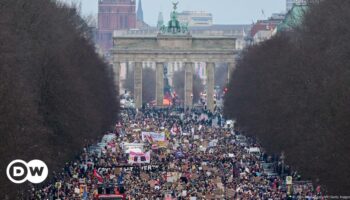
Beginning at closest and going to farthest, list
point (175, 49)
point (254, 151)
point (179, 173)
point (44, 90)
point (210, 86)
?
1. point (44, 90)
2. point (179, 173)
3. point (254, 151)
4. point (210, 86)
5. point (175, 49)

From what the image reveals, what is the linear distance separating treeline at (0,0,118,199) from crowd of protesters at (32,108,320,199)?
4.26 ft

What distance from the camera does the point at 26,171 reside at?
60.8 m

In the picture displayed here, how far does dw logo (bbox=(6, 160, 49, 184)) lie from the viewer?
58453mm

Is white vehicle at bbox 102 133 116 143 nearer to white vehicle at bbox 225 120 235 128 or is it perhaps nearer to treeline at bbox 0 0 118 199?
treeline at bbox 0 0 118 199

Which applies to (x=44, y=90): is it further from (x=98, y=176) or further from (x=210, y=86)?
(x=210, y=86)

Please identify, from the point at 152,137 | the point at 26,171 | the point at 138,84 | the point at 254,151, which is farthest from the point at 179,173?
the point at 138,84

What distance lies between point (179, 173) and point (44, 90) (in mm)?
7483

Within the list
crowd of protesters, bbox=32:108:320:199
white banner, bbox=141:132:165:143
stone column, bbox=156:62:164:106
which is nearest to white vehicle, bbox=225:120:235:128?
crowd of protesters, bbox=32:108:320:199

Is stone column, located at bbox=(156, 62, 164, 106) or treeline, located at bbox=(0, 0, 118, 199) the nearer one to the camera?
treeline, located at bbox=(0, 0, 118, 199)

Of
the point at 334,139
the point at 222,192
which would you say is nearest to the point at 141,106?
the point at 222,192

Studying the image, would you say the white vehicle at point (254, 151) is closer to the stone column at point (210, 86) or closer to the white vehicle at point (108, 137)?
the white vehicle at point (108, 137)

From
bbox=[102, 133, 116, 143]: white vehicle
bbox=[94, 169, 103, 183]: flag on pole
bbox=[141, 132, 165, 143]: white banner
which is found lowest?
bbox=[102, 133, 116, 143]: white vehicle

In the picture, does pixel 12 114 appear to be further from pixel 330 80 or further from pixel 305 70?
pixel 305 70

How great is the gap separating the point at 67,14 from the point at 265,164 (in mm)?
32602
